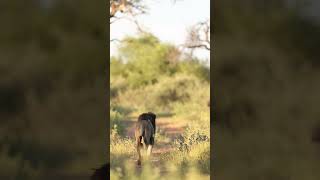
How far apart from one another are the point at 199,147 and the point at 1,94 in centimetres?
140

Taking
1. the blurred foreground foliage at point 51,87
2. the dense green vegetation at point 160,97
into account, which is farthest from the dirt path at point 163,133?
the blurred foreground foliage at point 51,87

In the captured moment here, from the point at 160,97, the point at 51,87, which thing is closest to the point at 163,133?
the point at 160,97

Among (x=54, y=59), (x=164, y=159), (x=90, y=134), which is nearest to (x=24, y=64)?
(x=54, y=59)

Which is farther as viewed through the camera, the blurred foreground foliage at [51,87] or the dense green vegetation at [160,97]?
the dense green vegetation at [160,97]

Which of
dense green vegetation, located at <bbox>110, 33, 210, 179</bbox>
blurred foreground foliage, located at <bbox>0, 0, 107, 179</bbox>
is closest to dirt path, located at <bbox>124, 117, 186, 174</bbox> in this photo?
dense green vegetation, located at <bbox>110, 33, 210, 179</bbox>

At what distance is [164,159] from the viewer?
355cm

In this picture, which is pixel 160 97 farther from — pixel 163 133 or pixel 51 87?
pixel 51 87

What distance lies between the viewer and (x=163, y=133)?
11.7 feet

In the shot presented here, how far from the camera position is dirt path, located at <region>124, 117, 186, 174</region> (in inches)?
139

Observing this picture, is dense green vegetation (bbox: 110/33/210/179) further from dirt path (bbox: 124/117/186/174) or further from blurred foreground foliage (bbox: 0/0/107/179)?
blurred foreground foliage (bbox: 0/0/107/179)

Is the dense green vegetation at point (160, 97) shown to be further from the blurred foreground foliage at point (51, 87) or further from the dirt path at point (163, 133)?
the blurred foreground foliage at point (51, 87)

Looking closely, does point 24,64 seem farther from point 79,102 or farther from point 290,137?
point 290,137

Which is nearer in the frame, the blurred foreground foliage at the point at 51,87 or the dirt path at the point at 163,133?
the blurred foreground foliage at the point at 51,87

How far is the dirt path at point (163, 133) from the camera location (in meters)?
3.54
